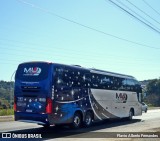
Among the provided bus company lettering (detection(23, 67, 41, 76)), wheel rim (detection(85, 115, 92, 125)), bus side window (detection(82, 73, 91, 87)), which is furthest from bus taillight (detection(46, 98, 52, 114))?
wheel rim (detection(85, 115, 92, 125))

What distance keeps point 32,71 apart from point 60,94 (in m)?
1.83

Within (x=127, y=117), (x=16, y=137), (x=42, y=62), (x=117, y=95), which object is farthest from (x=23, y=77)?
(x=127, y=117)

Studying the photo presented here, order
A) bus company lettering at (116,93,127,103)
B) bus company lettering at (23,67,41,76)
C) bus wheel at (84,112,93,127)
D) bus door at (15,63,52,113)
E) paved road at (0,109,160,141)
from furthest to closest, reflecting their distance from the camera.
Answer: bus company lettering at (116,93,127,103), bus wheel at (84,112,93,127), bus company lettering at (23,67,41,76), bus door at (15,63,52,113), paved road at (0,109,160,141)

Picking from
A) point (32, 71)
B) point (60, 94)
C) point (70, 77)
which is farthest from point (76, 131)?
point (32, 71)

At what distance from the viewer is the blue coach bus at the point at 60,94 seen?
16.6m

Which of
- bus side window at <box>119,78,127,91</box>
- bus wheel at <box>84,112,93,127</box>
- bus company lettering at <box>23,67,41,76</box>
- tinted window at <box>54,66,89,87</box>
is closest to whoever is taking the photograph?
bus company lettering at <box>23,67,41,76</box>

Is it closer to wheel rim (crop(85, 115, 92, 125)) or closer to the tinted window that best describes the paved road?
wheel rim (crop(85, 115, 92, 125))

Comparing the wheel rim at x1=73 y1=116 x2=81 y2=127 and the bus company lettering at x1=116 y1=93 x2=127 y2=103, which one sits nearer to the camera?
the wheel rim at x1=73 y1=116 x2=81 y2=127

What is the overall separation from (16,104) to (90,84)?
5.14 metres

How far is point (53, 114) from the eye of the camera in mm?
16656

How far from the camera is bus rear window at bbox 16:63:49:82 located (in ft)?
55.1

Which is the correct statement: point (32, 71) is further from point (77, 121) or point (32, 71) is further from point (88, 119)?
point (88, 119)

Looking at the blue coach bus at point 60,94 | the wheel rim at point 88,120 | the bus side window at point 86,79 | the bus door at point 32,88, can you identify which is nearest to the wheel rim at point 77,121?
the blue coach bus at point 60,94

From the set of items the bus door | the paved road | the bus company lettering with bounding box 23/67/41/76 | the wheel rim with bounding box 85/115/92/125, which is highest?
the bus company lettering with bounding box 23/67/41/76
